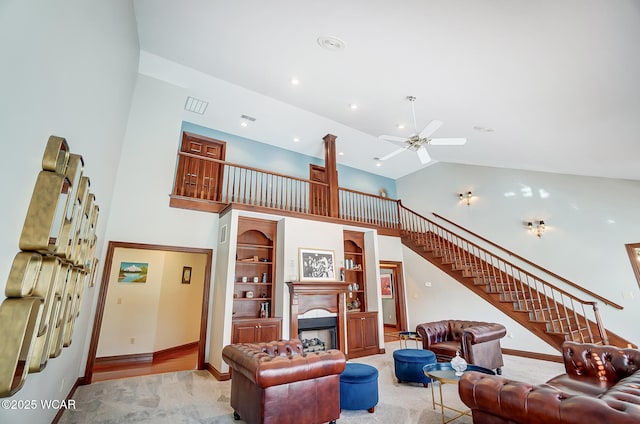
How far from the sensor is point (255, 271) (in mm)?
6055

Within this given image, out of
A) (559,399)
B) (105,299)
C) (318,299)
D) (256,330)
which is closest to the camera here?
(559,399)

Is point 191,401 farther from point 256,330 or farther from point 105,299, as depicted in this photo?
point 105,299

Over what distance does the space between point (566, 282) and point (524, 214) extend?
1.77m

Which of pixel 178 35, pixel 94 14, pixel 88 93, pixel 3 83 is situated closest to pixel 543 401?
pixel 3 83

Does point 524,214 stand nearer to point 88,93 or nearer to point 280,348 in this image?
point 280,348

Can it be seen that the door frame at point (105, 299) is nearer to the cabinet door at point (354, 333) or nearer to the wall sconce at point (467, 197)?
the cabinet door at point (354, 333)

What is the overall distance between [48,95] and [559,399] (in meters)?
3.63

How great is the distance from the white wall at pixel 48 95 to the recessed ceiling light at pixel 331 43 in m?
2.47

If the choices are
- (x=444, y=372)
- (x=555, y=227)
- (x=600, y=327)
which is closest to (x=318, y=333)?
(x=444, y=372)

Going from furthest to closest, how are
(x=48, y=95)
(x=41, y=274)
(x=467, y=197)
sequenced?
(x=467, y=197)
(x=48, y=95)
(x=41, y=274)

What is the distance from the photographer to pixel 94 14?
7.72 ft

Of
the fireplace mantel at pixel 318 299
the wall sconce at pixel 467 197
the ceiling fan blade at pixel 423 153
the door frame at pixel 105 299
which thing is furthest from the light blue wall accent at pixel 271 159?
the ceiling fan blade at pixel 423 153

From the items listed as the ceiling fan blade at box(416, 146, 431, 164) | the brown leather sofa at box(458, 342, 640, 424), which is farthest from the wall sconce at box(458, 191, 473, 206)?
the brown leather sofa at box(458, 342, 640, 424)

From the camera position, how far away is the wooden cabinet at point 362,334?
6.02m
